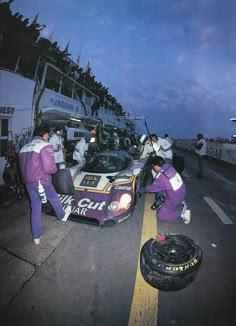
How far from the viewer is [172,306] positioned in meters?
2.47

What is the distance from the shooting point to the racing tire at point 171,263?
8.39 feet

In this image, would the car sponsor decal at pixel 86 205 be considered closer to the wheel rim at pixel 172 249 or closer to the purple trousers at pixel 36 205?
the purple trousers at pixel 36 205

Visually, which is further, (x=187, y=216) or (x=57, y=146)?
(x=57, y=146)

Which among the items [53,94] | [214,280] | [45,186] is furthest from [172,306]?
[53,94]

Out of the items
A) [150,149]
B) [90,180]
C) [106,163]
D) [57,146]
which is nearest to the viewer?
[90,180]

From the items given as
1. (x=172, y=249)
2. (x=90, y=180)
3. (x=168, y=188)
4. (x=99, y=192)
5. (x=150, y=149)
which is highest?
(x=150, y=149)

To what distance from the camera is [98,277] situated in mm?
2920

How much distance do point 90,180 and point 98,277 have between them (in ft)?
7.69

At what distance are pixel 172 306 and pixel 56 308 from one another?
1211 mm

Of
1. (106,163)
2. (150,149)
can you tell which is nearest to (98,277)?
(106,163)

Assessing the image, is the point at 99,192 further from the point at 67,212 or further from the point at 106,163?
the point at 106,163

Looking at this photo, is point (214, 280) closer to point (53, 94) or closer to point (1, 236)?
point (1, 236)

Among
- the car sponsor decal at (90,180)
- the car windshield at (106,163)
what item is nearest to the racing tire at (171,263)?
the car sponsor decal at (90,180)

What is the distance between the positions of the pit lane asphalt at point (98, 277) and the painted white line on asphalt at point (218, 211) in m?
0.15
